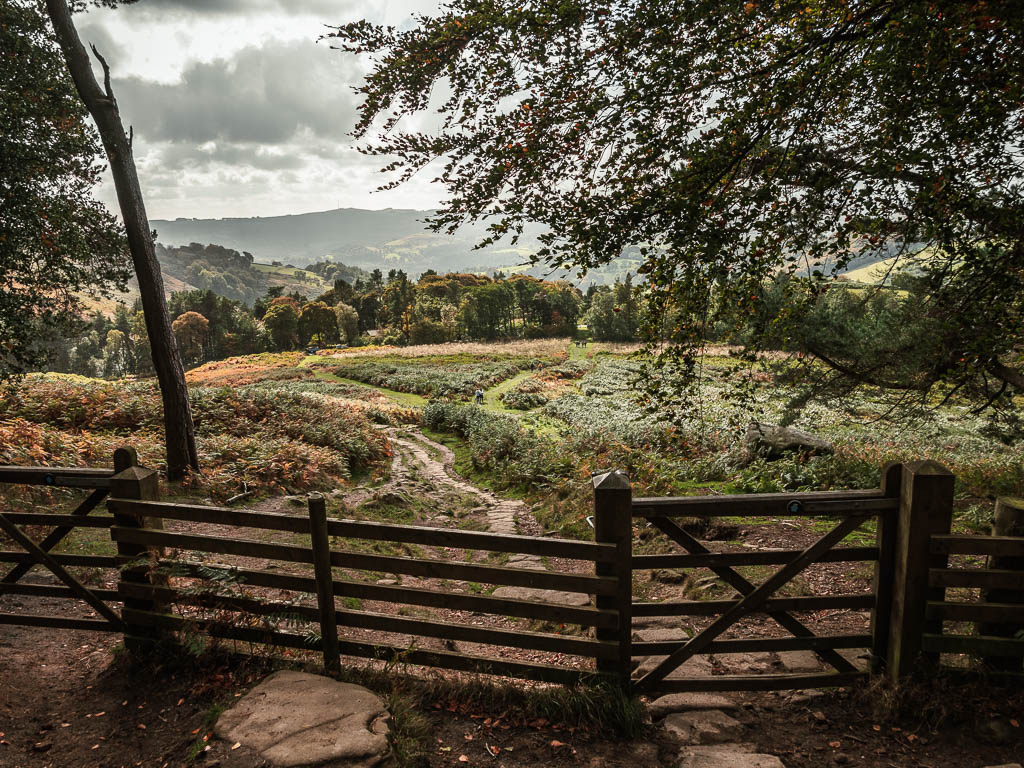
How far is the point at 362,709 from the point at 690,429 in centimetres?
1522

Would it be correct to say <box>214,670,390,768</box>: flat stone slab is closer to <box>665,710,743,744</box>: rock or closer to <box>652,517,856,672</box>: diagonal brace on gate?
<box>665,710,743,744</box>: rock

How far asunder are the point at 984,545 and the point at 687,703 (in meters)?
2.41

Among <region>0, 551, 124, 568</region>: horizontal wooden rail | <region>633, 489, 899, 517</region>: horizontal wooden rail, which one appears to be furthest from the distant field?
<region>0, 551, 124, 568</region>: horizontal wooden rail

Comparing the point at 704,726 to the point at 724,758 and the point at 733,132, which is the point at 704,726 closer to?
the point at 724,758

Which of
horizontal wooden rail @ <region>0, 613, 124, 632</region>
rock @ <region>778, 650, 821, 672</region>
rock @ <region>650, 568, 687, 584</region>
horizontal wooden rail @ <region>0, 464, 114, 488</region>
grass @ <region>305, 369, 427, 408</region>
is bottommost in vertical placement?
grass @ <region>305, 369, 427, 408</region>

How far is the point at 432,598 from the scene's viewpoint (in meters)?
4.05

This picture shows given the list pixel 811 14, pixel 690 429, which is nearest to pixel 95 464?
pixel 811 14

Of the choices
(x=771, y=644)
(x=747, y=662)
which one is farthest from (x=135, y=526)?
(x=747, y=662)

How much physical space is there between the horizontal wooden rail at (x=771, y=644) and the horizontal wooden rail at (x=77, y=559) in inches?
176

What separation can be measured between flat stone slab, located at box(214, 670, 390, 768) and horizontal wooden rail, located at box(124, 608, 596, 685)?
13.8 inches

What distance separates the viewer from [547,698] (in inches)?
150

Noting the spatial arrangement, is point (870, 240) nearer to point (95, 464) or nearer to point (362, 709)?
point (362, 709)

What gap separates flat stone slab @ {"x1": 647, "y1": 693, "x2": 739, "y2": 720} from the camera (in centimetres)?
388

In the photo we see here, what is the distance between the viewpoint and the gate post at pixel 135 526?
4410 millimetres
